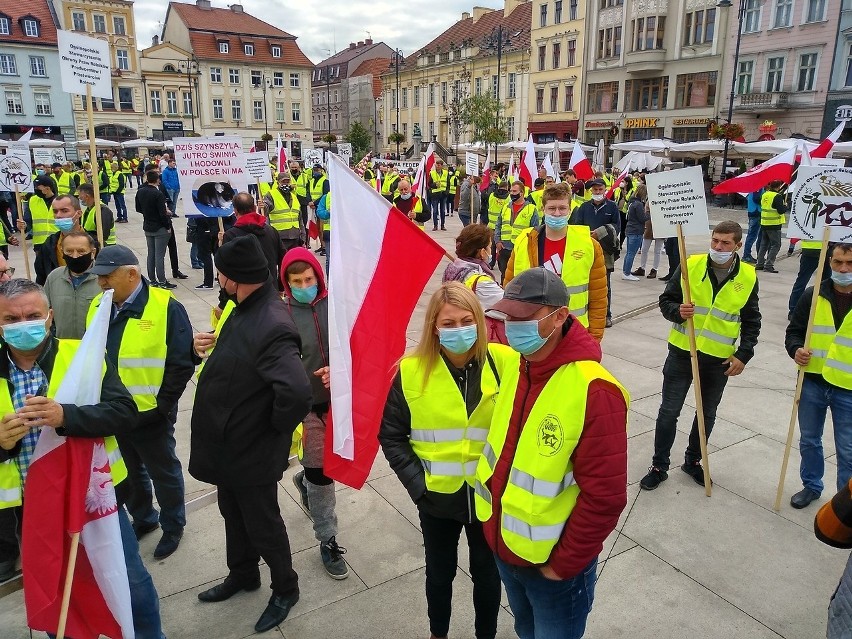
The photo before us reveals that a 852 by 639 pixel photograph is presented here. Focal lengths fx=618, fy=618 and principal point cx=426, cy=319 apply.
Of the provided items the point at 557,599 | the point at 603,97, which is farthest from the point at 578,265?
the point at 603,97

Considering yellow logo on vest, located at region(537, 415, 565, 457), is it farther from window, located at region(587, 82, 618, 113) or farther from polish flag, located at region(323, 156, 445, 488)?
window, located at region(587, 82, 618, 113)

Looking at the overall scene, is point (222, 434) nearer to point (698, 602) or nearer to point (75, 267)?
point (75, 267)

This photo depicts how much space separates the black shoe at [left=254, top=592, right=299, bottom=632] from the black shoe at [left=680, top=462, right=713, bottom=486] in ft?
10.4

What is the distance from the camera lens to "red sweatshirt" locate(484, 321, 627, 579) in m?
2.17

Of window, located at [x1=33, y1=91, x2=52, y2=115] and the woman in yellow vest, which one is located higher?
window, located at [x1=33, y1=91, x2=52, y2=115]

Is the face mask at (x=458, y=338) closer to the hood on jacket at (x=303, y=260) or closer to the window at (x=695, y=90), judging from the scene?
the hood on jacket at (x=303, y=260)

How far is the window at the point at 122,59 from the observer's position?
57.7 metres

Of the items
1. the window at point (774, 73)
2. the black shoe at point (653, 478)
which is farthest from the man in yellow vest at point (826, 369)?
the window at point (774, 73)

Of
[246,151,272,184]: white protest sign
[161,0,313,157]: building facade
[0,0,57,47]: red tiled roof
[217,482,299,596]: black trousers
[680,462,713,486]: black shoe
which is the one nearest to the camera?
[217,482,299,596]: black trousers

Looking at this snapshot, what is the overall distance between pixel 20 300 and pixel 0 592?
6.45 ft

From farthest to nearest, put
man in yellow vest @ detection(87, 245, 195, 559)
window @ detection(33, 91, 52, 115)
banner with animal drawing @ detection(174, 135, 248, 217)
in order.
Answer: window @ detection(33, 91, 52, 115) < banner with animal drawing @ detection(174, 135, 248, 217) < man in yellow vest @ detection(87, 245, 195, 559)

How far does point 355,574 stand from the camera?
3766 millimetres

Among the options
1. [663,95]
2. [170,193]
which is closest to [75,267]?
[170,193]

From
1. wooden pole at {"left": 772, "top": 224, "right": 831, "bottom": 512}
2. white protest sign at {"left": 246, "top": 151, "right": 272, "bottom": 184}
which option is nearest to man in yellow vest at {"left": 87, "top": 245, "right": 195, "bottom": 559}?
wooden pole at {"left": 772, "top": 224, "right": 831, "bottom": 512}
